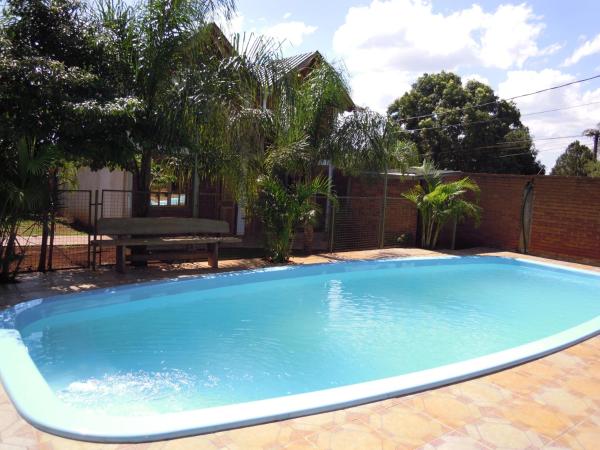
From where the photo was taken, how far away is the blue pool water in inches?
183

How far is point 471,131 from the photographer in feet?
95.7

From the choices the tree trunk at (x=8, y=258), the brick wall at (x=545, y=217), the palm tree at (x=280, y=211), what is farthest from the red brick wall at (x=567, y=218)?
the tree trunk at (x=8, y=258)

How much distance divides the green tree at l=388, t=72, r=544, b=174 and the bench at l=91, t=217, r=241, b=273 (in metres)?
22.9

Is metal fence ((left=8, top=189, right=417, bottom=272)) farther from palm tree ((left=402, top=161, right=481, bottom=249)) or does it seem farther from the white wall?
palm tree ((left=402, top=161, right=481, bottom=249))

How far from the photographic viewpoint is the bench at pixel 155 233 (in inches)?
310

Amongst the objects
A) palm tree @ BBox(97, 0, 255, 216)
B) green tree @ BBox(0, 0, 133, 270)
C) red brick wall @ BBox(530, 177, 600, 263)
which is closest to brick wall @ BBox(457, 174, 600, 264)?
red brick wall @ BBox(530, 177, 600, 263)

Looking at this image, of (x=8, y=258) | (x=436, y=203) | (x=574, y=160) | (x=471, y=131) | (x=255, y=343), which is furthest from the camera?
(x=574, y=160)

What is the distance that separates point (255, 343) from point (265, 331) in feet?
1.61

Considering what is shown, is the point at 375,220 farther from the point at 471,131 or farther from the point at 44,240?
the point at 471,131

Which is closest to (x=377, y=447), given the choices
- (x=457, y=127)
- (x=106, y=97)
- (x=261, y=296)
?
(x=261, y=296)

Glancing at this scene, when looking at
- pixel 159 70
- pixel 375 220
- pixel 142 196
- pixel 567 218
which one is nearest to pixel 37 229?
pixel 142 196

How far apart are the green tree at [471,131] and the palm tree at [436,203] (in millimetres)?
16539

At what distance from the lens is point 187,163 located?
9.09 metres

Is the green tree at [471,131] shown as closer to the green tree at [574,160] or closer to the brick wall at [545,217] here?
the green tree at [574,160]
